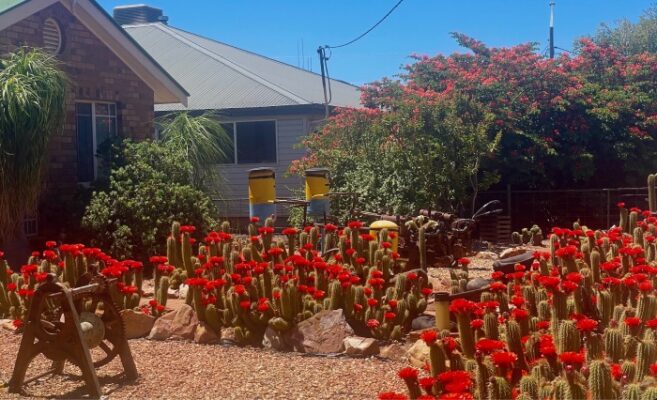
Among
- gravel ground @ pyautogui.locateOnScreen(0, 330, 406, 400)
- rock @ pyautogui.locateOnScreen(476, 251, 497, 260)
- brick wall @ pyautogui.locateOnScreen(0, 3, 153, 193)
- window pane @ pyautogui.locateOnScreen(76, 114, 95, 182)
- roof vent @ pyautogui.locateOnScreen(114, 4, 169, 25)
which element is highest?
roof vent @ pyautogui.locateOnScreen(114, 4, 169, 25)

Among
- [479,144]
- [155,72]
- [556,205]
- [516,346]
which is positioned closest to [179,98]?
[155,72]

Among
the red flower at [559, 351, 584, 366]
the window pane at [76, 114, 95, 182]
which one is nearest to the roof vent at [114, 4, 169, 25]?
the window pane at [76, 114, 95, 182]

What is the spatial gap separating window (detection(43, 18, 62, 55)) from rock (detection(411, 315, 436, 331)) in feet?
29.3

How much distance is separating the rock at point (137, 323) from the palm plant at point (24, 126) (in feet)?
15.5

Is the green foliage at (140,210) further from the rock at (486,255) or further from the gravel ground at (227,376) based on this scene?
the gravel ground at (227,376)

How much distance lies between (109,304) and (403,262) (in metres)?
3.41

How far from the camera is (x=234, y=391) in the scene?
539cm

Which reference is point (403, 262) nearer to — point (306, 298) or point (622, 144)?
point (306, 298)

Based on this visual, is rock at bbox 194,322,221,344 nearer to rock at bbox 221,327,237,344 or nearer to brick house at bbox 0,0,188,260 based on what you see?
rock at bbox 221,327,237,344

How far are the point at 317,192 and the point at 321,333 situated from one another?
603 cm

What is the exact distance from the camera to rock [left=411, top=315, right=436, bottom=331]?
6.70 metres

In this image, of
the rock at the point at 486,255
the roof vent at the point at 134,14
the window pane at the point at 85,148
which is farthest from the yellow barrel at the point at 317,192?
the roof vent at the point at 134,14

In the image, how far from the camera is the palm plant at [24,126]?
10.8 metres

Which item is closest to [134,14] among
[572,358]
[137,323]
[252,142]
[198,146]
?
[252,142]
